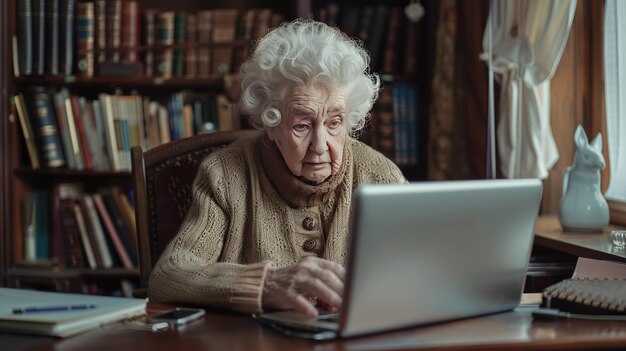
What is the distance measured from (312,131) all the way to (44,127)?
68.8 inches

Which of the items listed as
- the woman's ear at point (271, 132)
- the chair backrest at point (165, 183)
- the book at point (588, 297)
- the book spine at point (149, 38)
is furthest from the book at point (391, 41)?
the book at point (588, 297)

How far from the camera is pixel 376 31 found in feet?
11.4

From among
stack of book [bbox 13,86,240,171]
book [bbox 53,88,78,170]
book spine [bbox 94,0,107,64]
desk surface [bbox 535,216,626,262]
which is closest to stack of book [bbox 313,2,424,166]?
stack of book [bbox 13,86,240,171]

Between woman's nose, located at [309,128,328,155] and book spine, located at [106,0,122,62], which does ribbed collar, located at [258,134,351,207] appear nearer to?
woman's nose, located at [309,128,328,155]

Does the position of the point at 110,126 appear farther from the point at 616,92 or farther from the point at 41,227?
the point at 616,92

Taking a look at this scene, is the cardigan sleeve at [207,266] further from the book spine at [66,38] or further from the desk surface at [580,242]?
the book spine at [66,38]

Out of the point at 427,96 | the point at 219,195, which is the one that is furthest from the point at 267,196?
the point at 427,96

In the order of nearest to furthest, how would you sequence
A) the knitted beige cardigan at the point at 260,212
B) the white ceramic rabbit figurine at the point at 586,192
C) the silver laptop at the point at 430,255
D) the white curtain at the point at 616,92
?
1. the silver laptop at the point at 430,255
2. the knitted beige cardigan at the point at 260,212
3. the white ceramic rabbit figurine at the point at 586,192
4. the white curtain at the point at 616,92

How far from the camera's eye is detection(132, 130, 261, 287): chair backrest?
86.3 inches

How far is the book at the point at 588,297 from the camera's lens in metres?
1.39

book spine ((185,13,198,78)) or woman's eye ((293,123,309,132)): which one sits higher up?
book spine ((185,13,198,78))

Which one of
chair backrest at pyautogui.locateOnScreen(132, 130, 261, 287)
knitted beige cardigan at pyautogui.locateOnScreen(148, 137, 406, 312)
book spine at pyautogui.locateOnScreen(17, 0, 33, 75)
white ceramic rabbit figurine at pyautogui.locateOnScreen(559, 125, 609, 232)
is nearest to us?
knitted beige cardigan at pyautogui.locateOnScreen(148, 137, 406, 312)

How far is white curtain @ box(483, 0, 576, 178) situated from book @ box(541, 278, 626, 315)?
1.34m

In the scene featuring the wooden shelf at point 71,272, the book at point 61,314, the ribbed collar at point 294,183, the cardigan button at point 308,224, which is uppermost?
the ribbed collar at point 294,183
